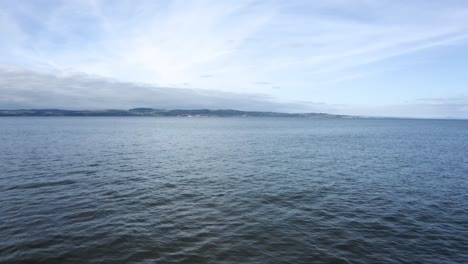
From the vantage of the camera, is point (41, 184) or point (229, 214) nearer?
point (229, 214)

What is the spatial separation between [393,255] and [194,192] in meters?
22.4

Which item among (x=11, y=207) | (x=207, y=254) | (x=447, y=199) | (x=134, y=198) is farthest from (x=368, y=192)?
(x=11, y=207)

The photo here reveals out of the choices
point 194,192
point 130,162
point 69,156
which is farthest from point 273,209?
point 69,156

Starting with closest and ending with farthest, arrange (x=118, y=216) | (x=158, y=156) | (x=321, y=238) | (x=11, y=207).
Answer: (x=321, y=238) → (x=118, y=216) → (x=11, y=207) → (x=158, y=156)

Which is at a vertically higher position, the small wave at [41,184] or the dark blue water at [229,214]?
the small wave at [41,184]

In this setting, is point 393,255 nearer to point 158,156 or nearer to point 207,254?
point 207,254

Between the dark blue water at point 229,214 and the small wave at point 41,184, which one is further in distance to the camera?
the small wave at point 41,184

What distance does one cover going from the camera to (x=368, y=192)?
119ft

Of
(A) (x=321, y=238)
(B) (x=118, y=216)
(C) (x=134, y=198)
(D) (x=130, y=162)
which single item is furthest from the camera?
(D) (x=130, y=162)

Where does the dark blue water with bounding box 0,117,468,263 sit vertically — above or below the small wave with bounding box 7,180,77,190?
below

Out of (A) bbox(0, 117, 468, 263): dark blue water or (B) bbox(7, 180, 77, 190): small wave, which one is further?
(B) bbox(7, 180, 77, 190): small wave

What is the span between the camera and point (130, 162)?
5588 centimetres

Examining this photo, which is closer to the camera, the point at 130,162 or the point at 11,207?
the point at 11,207

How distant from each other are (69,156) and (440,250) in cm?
6503
